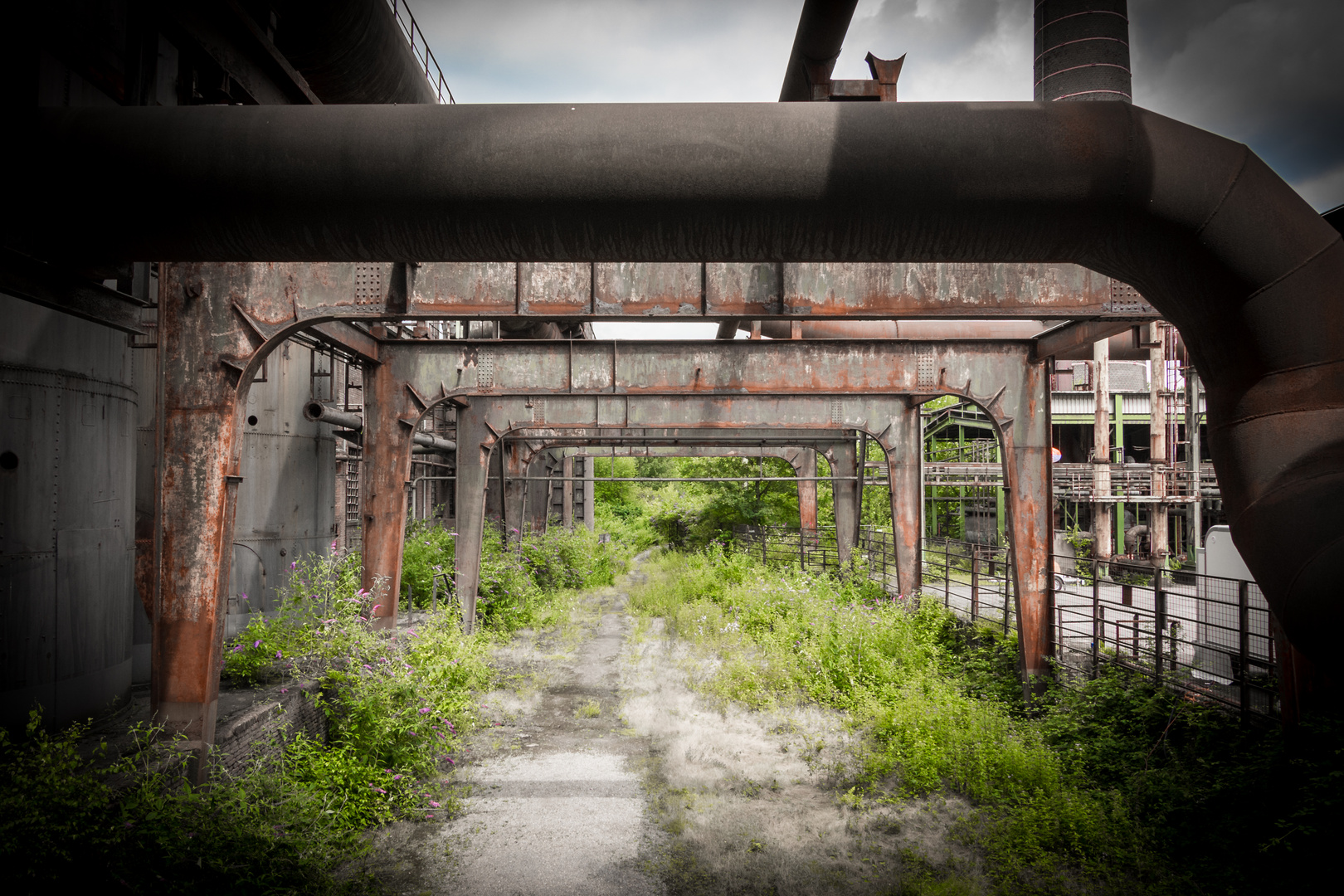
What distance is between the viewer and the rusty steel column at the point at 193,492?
559 centimetres

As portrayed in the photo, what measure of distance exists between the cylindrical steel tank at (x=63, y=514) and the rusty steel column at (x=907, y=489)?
11.1 metres

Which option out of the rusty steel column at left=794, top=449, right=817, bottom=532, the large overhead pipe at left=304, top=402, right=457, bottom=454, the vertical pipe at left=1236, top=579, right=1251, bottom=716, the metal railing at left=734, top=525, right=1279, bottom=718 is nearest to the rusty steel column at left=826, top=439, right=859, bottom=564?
the rusty steel column at left=794, top=449, right=817, bottom=532

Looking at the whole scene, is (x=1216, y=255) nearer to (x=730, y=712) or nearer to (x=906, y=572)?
(x=730, y=712)

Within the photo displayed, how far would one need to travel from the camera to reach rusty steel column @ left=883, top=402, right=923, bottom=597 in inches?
511

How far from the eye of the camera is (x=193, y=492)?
18.7 feet

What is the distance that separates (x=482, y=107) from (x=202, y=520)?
4.32 meters

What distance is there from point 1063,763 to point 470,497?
10139 millimetres

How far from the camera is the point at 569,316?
6.56m

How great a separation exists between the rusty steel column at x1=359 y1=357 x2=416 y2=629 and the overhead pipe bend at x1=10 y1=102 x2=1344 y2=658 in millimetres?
6924

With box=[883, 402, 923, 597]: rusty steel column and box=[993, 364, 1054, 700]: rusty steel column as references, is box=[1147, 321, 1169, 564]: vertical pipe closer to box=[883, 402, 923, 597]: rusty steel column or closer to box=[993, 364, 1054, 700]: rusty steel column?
box=[883, 402, 923, 597]: rusty steel column

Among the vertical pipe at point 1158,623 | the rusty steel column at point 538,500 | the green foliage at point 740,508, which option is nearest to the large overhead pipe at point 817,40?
the vertical pipe at point 1158,623

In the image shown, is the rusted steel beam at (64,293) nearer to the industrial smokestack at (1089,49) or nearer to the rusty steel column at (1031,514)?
the industrial smokestack at (1089,49)

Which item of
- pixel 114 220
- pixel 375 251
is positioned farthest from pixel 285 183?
pixel 114 220

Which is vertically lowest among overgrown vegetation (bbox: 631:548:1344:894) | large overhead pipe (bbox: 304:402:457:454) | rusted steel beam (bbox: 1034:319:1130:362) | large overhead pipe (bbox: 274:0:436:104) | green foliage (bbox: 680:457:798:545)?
overgrown vegetation (bbox: 631:548:1344:894)
